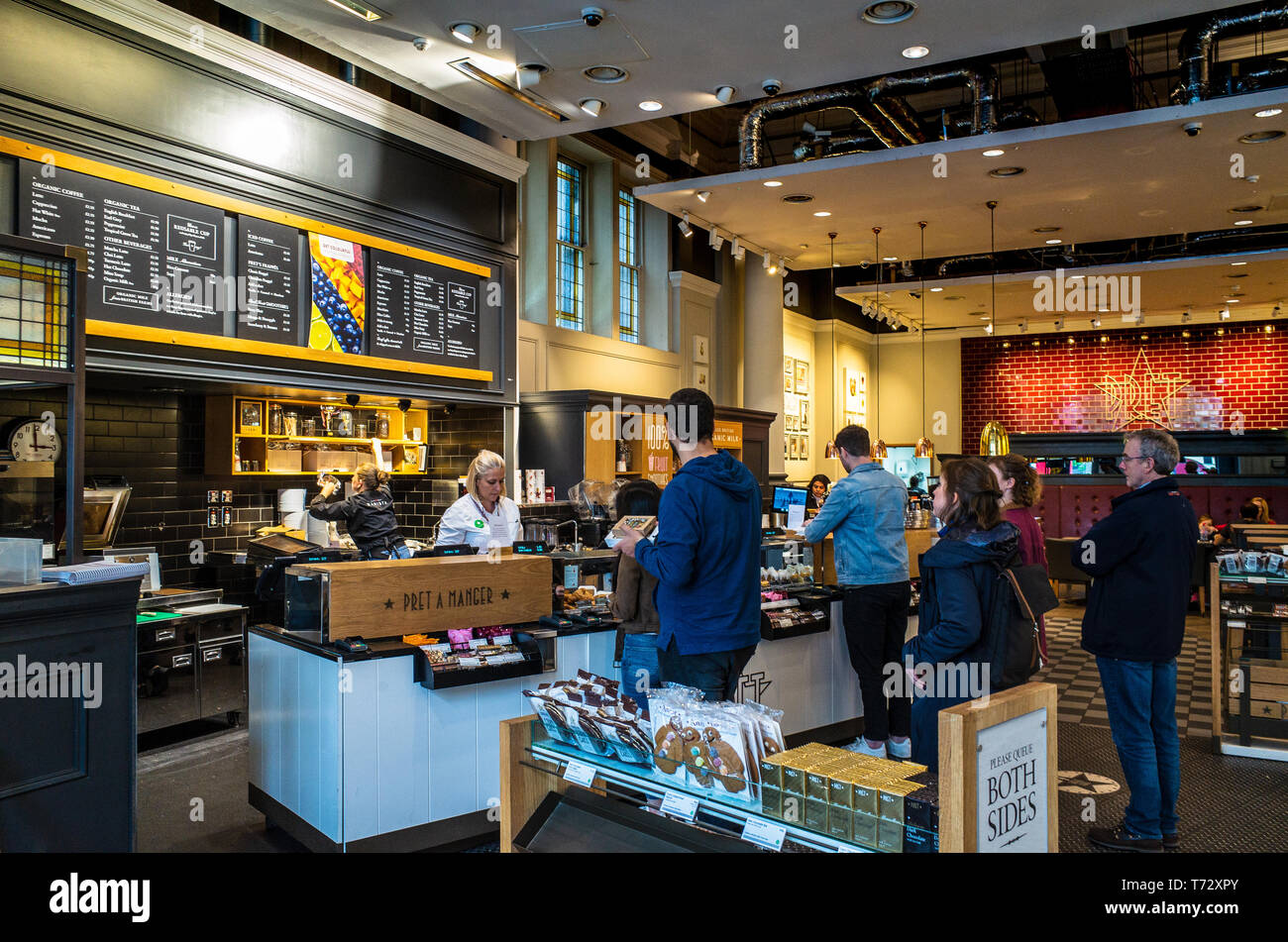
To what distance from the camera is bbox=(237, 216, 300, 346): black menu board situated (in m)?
5.71

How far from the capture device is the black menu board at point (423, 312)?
666cm

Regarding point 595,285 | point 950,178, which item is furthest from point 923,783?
point 595,285

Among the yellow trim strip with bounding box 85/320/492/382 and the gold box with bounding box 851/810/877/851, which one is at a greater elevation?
the yellow trim strip with bounding box 85/320/492/382

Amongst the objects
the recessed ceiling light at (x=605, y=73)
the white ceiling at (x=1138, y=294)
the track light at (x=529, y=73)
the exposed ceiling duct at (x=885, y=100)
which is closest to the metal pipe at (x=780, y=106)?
the exposed ceiling duct at (x=885, y=100)

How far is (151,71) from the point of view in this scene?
511cm

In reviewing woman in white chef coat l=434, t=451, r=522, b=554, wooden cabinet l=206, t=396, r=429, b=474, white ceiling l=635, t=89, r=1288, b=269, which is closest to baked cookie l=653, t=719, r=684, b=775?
woman in white chef coat l=434, t=451, r=522, b=554

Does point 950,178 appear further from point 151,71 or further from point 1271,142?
point 151,71

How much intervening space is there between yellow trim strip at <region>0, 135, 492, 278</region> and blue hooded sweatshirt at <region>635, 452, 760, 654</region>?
152 inches

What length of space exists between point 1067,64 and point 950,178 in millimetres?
1631

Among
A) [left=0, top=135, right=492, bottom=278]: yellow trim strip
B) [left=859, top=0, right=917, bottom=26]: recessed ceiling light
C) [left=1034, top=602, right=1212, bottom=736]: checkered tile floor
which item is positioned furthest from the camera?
[left=1034, top=602, right=1212, bottom=736]: checkered tile floor

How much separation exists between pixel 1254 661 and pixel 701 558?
4.22m

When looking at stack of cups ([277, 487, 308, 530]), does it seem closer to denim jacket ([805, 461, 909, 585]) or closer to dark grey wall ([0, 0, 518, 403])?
dark grey wall ([0, 0, 518, 403])

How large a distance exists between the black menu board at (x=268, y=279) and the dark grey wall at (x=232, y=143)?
0.63 ft

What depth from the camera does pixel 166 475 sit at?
6195mm
